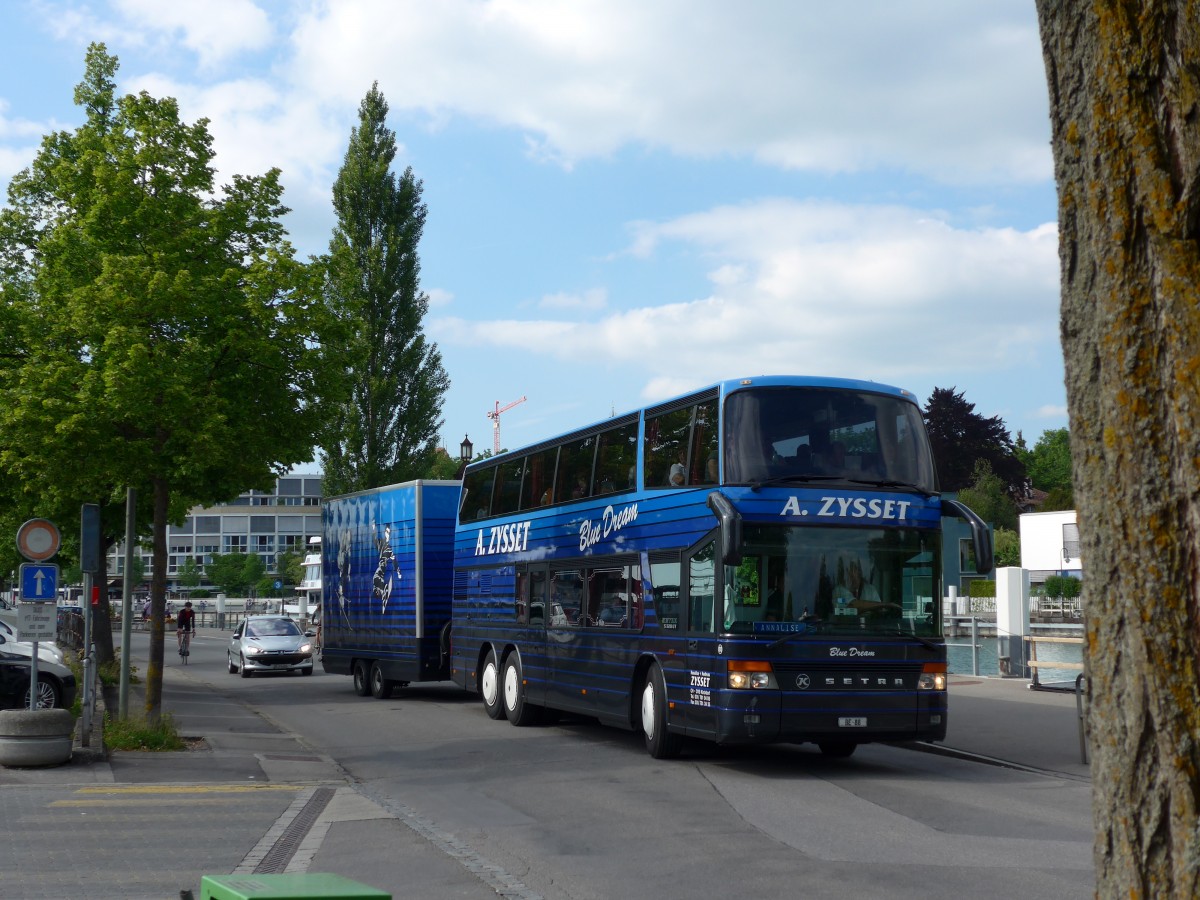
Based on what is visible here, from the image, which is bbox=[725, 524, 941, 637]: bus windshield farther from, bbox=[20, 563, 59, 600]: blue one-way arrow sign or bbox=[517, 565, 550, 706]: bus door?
bbox=[20, 563, 59, 600]: blue one-way arrow sign

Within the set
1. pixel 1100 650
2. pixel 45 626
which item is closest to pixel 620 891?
pixel 1100 650

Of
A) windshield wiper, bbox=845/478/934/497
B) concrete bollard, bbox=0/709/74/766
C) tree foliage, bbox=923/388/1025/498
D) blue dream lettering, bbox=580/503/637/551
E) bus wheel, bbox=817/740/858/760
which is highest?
tree foliage, bbox=923/388/1025/498

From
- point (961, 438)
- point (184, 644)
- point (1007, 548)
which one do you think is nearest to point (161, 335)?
point (184, 644)

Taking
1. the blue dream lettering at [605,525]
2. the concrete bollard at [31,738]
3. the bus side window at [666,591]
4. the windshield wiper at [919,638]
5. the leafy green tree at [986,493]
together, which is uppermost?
the leafy green tree at [986,493]

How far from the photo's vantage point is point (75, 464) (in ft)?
60.6

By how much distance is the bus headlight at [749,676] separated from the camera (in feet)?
44.9

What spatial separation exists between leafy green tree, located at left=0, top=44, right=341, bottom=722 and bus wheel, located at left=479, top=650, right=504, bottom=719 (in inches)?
167

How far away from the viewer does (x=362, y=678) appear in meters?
27.0

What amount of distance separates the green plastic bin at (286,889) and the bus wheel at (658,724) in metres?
11.9

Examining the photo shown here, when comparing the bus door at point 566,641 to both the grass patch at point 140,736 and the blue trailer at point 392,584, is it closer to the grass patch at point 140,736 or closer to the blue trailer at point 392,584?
the grass patch at point 140,736

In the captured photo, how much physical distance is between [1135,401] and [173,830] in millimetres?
9525

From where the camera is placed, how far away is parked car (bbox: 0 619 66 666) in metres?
21.0

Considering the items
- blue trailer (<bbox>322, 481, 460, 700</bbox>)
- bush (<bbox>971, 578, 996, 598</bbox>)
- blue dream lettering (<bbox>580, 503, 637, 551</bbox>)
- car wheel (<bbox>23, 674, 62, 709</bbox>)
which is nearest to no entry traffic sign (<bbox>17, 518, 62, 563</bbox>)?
car wheel (<bbox>23, 674, 62, 709</bbox>)

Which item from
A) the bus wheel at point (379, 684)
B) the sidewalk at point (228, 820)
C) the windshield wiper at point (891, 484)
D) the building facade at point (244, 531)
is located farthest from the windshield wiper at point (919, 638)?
the building facade at point (244, 531)
